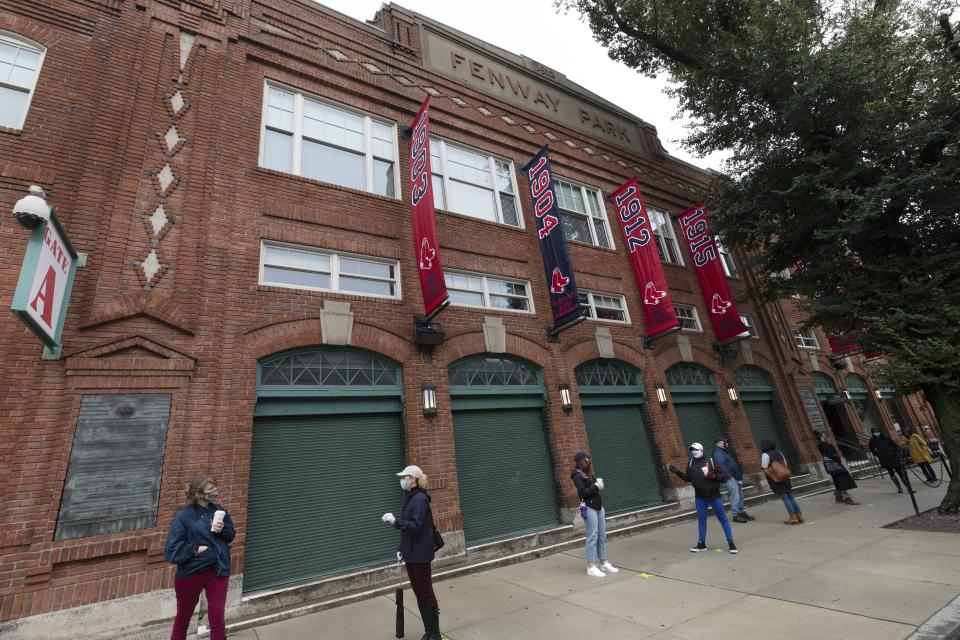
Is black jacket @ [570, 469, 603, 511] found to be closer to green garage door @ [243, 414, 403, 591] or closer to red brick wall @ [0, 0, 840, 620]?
red brick wall @ [0, 0, 840, 620]

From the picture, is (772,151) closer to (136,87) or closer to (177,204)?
(177,204)

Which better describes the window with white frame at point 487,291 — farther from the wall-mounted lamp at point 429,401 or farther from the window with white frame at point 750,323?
the window with white frame at point 750,323

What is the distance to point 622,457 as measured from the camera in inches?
438

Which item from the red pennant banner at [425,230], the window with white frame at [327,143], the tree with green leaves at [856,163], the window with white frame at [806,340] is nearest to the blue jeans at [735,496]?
the tree with green leaves at [856,163]

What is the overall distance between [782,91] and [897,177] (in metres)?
3.35

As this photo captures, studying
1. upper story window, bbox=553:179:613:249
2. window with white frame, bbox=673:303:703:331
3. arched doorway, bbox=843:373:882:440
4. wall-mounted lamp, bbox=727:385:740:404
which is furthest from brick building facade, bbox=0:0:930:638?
arched doorway, bbox=843:373:882:440

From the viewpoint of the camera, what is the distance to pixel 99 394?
239 inches

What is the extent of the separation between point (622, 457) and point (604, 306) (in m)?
4.23

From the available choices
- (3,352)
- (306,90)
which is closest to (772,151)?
(306,90)

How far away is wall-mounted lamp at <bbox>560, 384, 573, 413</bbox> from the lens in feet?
34.0

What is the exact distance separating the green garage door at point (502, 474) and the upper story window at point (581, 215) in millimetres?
6396

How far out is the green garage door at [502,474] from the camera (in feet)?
28.7

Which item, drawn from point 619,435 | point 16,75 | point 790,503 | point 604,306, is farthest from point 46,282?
point 790,503

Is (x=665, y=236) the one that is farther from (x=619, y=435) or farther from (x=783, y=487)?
(x=783, y=487)
